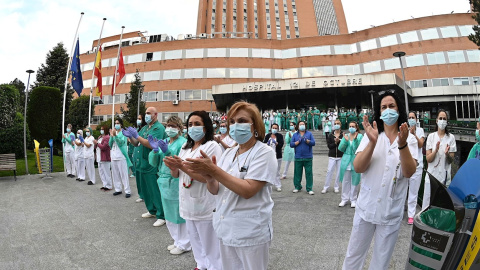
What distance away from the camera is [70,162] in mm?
13414

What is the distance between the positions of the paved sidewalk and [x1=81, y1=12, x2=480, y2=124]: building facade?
27.0 metres

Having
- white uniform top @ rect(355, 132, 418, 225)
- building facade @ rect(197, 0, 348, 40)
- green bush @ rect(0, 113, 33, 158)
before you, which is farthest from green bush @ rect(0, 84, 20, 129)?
building facade @ rect(197, 0, 348, 40)

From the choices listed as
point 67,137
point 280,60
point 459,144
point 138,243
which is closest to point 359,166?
point 138,243

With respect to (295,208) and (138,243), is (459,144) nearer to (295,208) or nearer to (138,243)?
(295,208)

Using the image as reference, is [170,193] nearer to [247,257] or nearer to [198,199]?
[198,199]

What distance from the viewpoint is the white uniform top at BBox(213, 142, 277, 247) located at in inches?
84.4

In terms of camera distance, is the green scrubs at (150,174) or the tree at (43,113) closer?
the green scrubs at (150,174)

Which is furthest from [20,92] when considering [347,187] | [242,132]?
[242,132]

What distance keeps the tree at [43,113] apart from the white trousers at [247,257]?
2208cm

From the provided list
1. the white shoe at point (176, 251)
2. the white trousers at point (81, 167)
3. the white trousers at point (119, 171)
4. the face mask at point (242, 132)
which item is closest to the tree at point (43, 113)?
the white trousers at point (81, 167)

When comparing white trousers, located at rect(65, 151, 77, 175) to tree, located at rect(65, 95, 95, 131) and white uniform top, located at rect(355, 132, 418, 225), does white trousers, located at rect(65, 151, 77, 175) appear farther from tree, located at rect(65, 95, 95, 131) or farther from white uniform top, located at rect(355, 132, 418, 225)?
tree, located at rect(65, 95, 95, 131)

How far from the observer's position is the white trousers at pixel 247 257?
7.13ft

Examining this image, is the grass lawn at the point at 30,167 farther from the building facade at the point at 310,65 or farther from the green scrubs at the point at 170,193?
the building facade at the point at 310,65

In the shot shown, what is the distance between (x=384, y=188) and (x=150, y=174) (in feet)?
14.6
